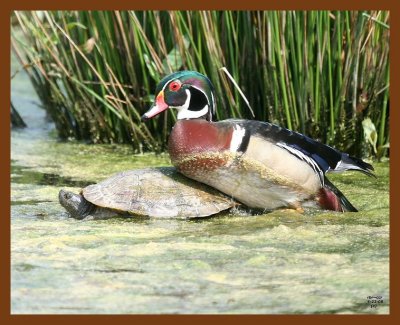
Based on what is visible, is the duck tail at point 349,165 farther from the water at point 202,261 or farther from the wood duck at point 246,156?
the water at point 202,261

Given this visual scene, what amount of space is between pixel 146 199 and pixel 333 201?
3.76 ft

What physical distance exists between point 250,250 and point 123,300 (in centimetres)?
97

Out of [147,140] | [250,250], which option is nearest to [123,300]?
[250,250]

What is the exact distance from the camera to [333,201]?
19.1 feet

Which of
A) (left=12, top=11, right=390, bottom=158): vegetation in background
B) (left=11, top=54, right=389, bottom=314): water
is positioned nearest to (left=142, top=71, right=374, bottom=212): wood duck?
(left=11, top=54, right=389, bottom=314): water

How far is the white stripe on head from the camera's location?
5.57m

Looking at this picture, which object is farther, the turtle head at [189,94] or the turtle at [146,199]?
the turtle head at [189,94]

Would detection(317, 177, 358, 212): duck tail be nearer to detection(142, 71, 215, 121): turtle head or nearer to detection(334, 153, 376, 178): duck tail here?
detection(334, 153, 376, 178): duck tail

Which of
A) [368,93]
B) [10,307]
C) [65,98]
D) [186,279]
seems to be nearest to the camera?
[10,307]

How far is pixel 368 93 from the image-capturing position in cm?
702

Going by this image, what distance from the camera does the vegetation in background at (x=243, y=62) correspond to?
22.2ft

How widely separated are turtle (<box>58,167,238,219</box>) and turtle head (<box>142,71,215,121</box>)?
1.39ft

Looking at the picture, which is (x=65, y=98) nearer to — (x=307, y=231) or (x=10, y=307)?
(x=307, y=231)

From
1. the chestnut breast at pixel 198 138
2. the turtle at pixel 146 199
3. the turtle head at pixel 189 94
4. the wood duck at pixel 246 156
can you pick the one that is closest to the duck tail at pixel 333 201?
the wood duck at pixel 246 156
